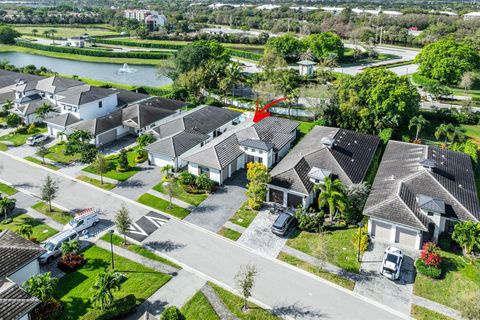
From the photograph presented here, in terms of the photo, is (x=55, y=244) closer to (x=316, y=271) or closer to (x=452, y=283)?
(x=316, y=271)

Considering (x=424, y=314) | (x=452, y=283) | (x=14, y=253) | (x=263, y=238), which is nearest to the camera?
(x=424, y=314)

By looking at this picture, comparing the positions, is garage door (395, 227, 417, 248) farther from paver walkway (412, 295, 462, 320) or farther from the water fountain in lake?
the water fountain in lake

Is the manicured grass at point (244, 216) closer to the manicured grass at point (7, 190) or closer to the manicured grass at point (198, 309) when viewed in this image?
the manicured grass at point (198, 309)

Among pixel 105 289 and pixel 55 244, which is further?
pixel 55 244

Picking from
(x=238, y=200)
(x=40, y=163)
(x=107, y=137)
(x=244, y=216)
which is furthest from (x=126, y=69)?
(x=244, y=216)

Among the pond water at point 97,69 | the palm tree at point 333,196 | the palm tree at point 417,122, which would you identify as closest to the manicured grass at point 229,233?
the palm tree at point 333,196

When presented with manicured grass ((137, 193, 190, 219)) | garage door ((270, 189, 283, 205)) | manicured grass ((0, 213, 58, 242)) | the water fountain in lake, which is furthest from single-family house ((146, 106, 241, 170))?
the water fountain in lake

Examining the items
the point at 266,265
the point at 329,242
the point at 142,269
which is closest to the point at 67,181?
the point at 142,269
